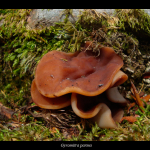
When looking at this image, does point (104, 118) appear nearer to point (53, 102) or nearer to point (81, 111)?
point (81, 111)

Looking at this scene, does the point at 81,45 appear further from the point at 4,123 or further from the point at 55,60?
the point at 4,123

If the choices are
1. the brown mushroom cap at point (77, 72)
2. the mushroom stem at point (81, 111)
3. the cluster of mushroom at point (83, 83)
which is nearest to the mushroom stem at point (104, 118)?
the cluster of mushroom at point (83, 83)

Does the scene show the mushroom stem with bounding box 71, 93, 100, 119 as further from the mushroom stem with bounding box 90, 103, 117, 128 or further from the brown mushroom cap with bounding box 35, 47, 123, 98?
the brown mushroom cap with bounding box 35, 47, 123, 98

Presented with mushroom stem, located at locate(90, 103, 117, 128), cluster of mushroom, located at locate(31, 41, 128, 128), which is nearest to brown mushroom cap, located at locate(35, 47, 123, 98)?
cluster of mushroom, located at locate(31, 41, 128, 128)

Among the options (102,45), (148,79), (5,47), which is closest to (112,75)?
(102,45)

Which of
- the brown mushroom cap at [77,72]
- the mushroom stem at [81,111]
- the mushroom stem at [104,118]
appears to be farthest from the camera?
the mushroom stem at [104,118]

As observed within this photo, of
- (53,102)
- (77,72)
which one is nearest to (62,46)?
(77,72)

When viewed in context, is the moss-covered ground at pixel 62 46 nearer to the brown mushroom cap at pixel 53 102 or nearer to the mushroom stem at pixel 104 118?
the mushroom stem at pixel 104 118
